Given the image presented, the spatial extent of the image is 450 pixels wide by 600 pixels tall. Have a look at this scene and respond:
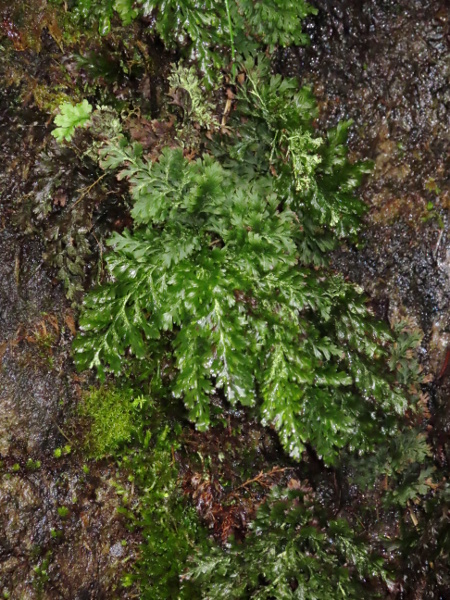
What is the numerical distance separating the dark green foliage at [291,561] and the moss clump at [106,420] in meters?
0.83

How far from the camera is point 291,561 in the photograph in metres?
2.86

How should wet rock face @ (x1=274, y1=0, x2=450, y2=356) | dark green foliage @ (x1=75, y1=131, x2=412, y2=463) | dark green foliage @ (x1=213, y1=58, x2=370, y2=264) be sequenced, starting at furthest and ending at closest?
wet rock face @ (x1=274, y1=0, x2=450, y2=356) → dark green foliage @ (x1=213, y1=58, x2=370, y2=264) → dark green foliage @ (x1=75, y1=131, x2=412, y2=463)

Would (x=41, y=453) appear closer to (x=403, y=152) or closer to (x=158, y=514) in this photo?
(x=158, y=514)

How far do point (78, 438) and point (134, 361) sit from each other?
1.83 feet

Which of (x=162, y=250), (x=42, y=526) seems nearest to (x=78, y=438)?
(x=42, y=526)

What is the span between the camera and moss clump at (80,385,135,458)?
2.97 m

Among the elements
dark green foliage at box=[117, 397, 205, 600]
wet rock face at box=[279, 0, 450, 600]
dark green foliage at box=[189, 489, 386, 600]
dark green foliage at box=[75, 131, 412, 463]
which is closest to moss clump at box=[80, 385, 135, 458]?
dark green foliage at box=[117, 397, 205, 600]

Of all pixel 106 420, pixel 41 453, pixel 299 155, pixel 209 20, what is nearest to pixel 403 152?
pixel 299 155

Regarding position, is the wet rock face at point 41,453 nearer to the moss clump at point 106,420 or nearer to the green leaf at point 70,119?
the moss clump at point 106,420

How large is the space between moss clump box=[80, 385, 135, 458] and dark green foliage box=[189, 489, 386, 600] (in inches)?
32.8

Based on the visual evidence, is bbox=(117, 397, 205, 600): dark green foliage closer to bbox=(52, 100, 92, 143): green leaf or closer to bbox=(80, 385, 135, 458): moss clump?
bbox=(80, 385, 135, 458): moss clump

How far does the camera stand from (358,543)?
3080mm

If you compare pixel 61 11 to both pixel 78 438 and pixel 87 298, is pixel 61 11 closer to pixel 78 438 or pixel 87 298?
pixel 87 298

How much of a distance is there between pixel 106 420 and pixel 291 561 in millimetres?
1351
